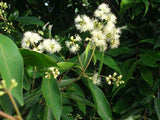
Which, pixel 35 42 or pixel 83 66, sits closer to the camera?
pixel 35 42

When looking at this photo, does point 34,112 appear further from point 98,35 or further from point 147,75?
point 147,75

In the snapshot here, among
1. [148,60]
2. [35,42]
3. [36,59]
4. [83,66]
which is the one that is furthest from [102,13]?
[148,60]

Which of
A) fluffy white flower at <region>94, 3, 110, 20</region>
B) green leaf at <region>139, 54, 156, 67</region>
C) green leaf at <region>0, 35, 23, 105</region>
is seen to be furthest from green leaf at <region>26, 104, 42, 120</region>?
green leaf at <region>139, 54, 156, 67</region>

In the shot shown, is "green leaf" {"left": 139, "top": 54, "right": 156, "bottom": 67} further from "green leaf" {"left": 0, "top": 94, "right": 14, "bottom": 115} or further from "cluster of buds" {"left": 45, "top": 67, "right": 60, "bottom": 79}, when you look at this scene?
"green leaf" {"left": 0, "top": 94, "right": 14, "bottom": 115}

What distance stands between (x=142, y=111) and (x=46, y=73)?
4.66 ft

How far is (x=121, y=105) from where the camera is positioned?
2.29 m

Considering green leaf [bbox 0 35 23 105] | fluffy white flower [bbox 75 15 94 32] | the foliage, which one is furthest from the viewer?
fluffy white flower [bbox 75 15 94 32]

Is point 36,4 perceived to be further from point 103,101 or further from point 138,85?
point 103,101

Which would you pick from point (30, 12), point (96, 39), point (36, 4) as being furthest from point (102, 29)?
point (30, 12)

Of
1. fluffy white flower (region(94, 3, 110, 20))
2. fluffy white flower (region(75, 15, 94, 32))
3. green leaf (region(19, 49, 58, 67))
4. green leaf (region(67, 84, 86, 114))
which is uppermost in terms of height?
fluffy white flower (region(94, 3, 110, 20))

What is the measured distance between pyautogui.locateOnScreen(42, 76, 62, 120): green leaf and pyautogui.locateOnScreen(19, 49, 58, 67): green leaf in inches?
4.3

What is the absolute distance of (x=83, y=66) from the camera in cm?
144

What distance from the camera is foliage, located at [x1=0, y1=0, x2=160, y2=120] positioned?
117cm

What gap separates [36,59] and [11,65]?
0.64ft
